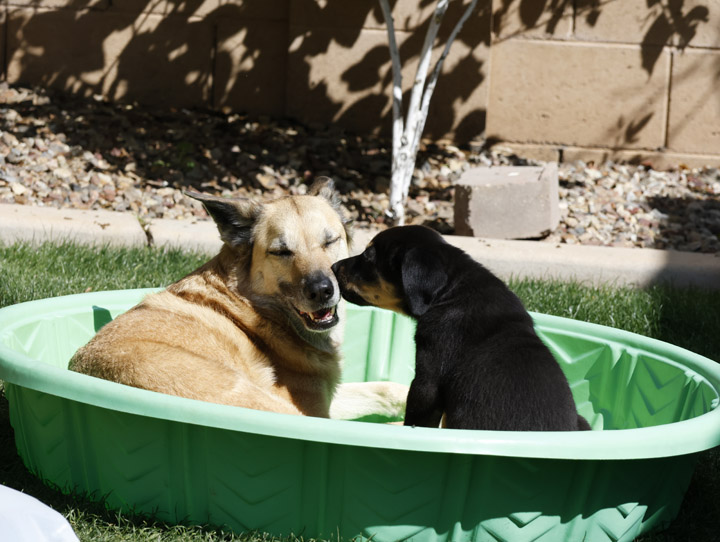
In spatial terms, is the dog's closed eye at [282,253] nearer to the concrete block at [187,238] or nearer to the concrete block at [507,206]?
the concrete block at [187,238]

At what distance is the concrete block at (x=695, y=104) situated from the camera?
8.57 meters

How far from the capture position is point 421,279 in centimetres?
371

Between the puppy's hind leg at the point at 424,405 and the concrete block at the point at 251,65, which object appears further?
the concrete block at the point at 251,65

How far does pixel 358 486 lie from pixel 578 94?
6676 millimetres

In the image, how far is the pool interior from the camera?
4027 mm

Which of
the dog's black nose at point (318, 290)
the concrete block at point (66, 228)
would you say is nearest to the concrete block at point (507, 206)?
the concrete block at point (66, 228)

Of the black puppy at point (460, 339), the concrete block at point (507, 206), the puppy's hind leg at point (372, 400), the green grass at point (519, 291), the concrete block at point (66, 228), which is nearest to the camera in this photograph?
the black puppy at point (460, 339)

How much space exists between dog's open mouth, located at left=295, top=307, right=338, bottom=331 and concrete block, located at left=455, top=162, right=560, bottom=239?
328cm

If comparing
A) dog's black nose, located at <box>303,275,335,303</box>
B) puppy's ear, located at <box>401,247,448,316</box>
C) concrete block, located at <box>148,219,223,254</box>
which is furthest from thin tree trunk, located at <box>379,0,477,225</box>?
puppy's ear, located at <box>401,247,448,316</box>

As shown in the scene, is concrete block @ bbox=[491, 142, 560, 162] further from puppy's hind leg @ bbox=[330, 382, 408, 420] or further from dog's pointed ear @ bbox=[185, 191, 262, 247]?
dog's pointed ear @ bbox=[185, 191, 262, 247]

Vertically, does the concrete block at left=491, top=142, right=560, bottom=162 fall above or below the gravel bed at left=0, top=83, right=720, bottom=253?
above

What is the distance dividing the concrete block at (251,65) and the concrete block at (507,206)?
2815mm

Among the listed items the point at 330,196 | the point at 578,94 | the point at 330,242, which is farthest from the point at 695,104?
the point at 330,242

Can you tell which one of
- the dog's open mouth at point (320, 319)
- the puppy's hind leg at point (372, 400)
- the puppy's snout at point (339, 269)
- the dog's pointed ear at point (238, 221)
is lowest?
the puppy's hind leg at point (372, 400)
